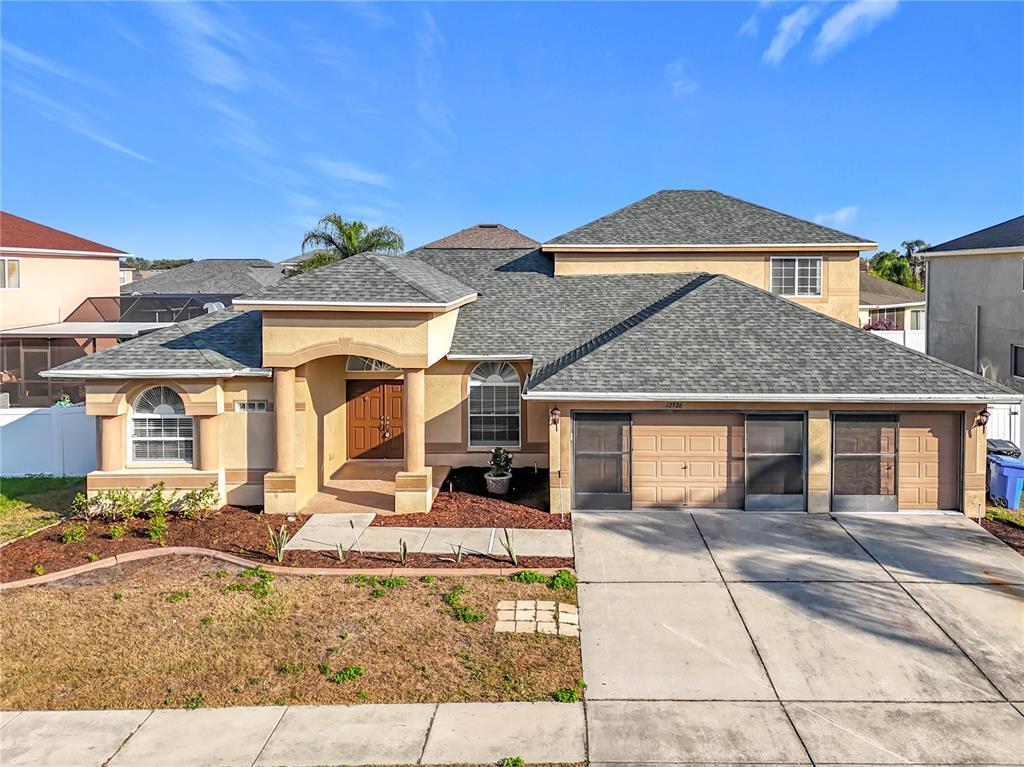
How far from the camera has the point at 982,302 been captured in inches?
1019

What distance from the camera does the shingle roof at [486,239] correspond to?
42.5 metres

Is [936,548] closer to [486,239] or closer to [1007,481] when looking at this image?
[1007,481]

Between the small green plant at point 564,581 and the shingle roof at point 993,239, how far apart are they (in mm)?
20011

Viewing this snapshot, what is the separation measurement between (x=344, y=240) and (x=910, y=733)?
1231 inches

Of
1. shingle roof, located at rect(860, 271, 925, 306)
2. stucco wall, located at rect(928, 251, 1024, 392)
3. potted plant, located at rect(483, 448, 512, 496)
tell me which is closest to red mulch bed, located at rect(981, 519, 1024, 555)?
potted plant, located at rect(483, 448, 512, 496)

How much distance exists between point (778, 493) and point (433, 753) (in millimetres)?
9694

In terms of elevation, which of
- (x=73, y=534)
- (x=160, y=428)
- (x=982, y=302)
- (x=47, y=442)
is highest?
(x=982, y=302)

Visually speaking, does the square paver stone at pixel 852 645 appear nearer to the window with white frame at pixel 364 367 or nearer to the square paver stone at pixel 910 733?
the square paver stone at pixel 910 733

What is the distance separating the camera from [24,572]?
11773 mm

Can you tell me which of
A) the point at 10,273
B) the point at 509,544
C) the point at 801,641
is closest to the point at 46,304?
the point at 10,273

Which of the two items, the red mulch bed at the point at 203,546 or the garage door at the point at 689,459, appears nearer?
the red mulch bed at the point at 203,546

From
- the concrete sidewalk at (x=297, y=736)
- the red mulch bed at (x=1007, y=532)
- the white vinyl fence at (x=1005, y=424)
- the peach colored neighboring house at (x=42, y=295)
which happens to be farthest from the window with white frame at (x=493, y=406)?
the peach colored neighboring house at (x=42, y=295)

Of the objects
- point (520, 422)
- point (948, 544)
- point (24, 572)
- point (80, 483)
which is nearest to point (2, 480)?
point (80, 483)

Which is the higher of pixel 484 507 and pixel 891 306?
pixel 891 306
